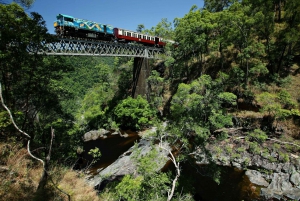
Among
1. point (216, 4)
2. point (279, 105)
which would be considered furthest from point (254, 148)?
point (216, 4)

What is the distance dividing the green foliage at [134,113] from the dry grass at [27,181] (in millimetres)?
15473

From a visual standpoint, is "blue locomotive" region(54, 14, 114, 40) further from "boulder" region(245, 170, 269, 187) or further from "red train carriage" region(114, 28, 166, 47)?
"boulder" region(245, 170, 269, 187)

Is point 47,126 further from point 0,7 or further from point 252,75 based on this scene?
point 252,75

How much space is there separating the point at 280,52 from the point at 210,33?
7.74 metres

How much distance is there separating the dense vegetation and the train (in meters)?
3.54

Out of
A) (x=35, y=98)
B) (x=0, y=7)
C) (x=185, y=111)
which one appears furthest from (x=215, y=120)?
(x=0, y=7)

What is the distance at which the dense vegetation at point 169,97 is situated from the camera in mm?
6957

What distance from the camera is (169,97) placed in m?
27.0

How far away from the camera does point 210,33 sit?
20.8 metres

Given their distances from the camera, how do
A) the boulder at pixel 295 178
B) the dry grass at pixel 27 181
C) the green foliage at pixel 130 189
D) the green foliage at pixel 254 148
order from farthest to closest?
the green foliage at pixel 254 148 < the boulder at pixel 295 178 < the green foliage at pixel 130 189 < the dry grass at pixel 27 181

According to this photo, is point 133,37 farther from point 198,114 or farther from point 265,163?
point 265,163

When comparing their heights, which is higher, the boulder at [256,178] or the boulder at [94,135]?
the boulder at [94,135]

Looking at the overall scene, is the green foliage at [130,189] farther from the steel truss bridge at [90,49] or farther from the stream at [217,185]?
the steel truss bridge at [90,49]

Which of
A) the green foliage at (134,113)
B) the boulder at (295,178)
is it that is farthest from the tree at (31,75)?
the boulder at (295,178)
